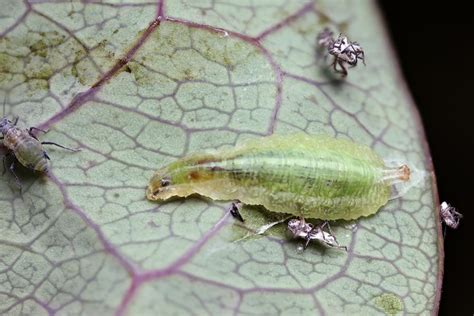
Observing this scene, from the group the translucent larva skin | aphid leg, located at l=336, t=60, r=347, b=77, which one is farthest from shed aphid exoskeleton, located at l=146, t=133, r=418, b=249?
aphid leg, located at l=336, t=60, r=347, b=77

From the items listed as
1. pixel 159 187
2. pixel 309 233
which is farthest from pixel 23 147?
pixel 309 233

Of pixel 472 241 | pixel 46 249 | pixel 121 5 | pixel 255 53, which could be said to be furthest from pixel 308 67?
pixel 46 249

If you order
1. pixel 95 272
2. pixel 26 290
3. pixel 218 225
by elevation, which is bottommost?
pixel 26 290

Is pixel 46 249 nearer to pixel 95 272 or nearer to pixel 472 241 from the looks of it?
pixel 95 272

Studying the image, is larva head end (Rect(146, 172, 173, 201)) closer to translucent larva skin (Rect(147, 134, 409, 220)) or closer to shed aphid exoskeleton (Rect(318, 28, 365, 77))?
translucent larva skin (Rect(147, 134, 409, 220))

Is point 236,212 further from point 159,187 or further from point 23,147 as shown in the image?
point 23,147

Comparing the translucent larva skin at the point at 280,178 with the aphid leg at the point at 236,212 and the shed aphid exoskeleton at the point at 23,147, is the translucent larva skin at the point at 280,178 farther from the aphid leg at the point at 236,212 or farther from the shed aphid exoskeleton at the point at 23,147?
the shed aphid exoskeleton at the point at 23,147

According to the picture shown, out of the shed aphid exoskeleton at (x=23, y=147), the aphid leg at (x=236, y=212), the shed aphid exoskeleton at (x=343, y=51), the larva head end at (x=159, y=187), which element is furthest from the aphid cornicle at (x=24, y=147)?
the shed aphid exoskeleton at (x=343, y=51)
